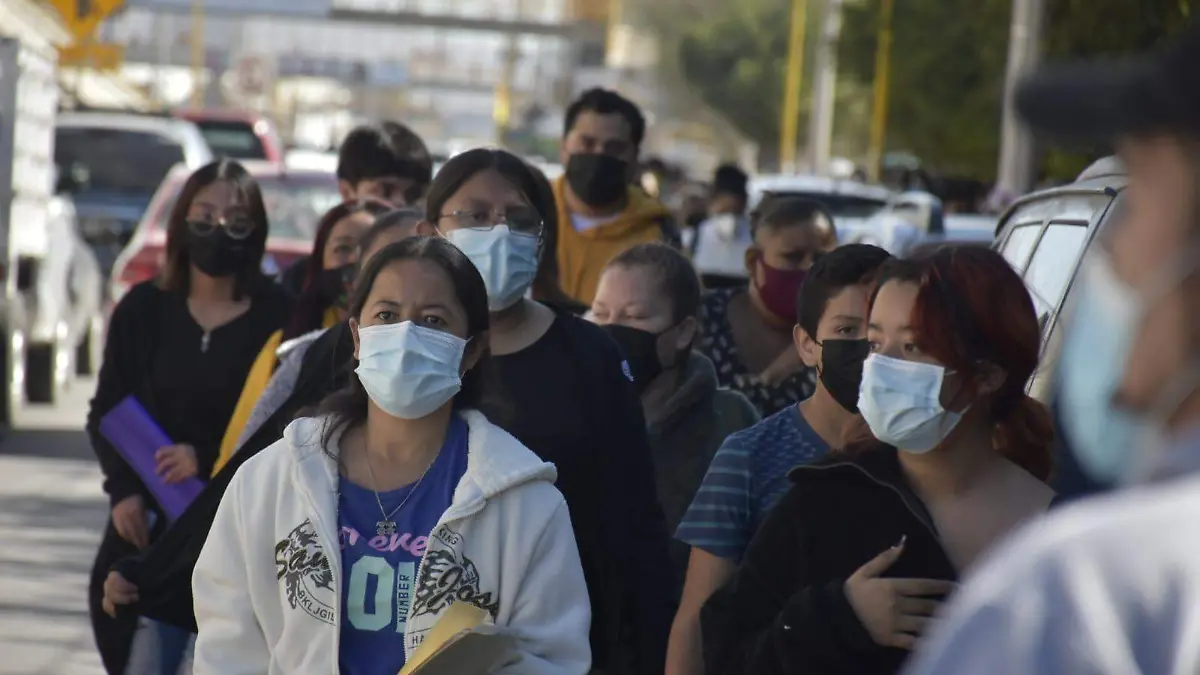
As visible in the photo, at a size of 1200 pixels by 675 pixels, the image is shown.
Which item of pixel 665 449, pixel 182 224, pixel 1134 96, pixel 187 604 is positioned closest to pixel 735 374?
pixel 665 449

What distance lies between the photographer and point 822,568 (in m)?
3.59

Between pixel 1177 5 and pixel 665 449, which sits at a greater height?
pixel 1177 5

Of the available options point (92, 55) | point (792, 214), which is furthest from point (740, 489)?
point (92, 55)

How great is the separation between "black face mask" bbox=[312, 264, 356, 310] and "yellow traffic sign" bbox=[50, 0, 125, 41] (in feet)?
85.9

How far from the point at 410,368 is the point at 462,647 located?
63 cm

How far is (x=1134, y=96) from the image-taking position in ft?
4.99

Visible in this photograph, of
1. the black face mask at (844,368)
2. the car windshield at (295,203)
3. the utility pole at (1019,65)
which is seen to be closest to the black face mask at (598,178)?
the black face mask at (844,368)

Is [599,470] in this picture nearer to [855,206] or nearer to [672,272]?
[672,272]

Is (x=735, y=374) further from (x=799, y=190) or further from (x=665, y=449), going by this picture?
(x=799, y=190)

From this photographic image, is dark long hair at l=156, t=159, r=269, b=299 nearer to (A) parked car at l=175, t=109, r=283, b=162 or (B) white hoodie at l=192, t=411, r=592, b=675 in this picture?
(B) white hoodie at l=192, t=411, r=592, b=675

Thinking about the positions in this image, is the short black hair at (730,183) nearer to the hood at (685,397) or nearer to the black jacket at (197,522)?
the hood at (685,397)

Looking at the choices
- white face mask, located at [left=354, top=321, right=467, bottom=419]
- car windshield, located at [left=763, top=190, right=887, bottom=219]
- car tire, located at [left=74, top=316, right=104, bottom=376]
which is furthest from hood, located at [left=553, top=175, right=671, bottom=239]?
car windshield, located at [left=763, top=190, right=887, bottom=219]

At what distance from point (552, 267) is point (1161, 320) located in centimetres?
406

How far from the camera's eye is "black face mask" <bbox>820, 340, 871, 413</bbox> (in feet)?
14.5
